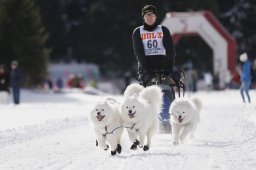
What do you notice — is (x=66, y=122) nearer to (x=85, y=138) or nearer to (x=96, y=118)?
(x=85, y=138)

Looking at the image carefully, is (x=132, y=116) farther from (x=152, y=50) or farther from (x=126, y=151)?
(x=152, y=50)

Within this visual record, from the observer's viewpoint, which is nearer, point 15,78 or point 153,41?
point 153,41

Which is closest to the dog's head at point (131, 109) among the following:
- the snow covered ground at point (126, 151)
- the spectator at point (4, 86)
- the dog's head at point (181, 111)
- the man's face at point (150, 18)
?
the snow covered ground at point (126, 151)

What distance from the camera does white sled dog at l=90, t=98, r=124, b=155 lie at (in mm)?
8281

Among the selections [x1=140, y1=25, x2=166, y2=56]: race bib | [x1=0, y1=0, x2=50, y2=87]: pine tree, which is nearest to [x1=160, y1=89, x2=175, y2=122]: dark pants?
[x1=140, y1=25, x2=166, y2=56]: race bib

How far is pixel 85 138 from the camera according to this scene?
37.1ft

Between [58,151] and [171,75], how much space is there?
89.3 inches

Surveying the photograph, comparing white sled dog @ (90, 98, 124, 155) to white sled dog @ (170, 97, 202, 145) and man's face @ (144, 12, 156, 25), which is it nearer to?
white sled dog @ (170, 97, 202, 145)

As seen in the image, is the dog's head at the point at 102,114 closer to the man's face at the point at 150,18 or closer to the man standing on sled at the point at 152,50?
the man standing on sled at the point at 152,50

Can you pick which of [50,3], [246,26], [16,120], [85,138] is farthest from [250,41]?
[85,138]

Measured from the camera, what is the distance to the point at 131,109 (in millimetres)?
8414

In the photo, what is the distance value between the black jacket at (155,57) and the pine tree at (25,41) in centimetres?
3245

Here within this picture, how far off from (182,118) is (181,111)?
0.34ft

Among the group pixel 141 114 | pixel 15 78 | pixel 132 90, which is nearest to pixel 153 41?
pixel 132 90
